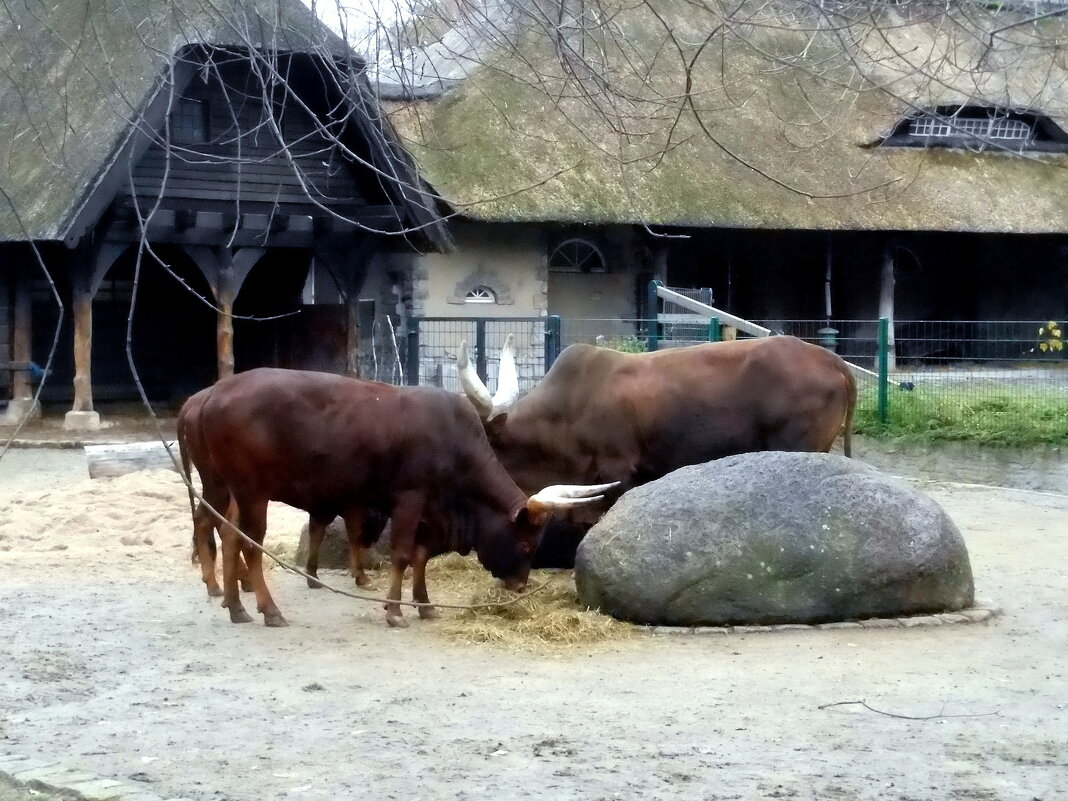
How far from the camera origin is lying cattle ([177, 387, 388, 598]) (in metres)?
8.35

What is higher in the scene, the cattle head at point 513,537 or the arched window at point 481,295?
the arched window at point 481,295

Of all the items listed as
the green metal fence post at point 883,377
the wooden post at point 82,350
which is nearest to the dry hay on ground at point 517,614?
the green metal fence post at point 883,377

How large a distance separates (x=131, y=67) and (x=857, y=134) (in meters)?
13.5

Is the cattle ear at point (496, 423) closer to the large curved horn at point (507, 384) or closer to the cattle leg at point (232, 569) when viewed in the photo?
the large curved horn at point (507, 384)

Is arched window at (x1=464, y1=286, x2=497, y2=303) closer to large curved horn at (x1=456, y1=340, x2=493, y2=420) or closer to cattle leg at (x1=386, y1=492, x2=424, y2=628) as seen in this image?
large curved horn at (x1=456, y1=340, x2=493, y2=420)

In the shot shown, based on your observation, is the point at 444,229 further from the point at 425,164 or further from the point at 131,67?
the point at 131,67

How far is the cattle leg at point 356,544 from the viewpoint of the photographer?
848 cm

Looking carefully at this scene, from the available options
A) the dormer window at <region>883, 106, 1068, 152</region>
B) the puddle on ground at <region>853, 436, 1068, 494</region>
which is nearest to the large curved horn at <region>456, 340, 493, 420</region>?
the puddle on ground at <region>853, 436, 1068, 494</region>

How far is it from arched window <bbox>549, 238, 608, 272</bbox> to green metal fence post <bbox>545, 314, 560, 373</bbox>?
6142 mm

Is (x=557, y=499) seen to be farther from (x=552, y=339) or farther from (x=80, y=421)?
(x=80, y=421)

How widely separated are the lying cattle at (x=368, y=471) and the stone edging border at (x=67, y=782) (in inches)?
107

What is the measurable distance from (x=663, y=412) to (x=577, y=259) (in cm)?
1425

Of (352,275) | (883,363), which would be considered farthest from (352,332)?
(883,363)

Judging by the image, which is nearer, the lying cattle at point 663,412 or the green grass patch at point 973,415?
the lying cattle at point 663,412
